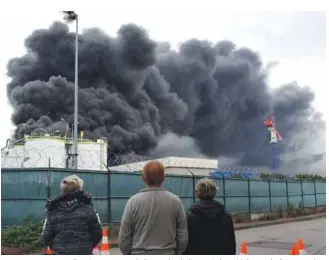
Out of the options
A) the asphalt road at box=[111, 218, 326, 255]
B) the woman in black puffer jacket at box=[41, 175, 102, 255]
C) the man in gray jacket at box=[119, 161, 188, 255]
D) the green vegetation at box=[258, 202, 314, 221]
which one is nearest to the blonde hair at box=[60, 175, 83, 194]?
the woman in black puffer jacket at box=[41, 175, 102, 255]

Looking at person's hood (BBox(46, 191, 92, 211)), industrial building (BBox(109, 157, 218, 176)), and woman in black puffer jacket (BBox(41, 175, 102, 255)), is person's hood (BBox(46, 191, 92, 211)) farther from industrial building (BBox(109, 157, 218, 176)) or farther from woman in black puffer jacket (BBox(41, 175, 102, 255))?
industrial building (BBox(109, 157, 218, 176))

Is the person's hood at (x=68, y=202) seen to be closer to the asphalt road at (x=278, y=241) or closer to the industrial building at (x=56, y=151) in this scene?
the asphalt road at (x=278, y=241)

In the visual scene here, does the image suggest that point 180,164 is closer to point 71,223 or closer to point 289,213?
point 289,213


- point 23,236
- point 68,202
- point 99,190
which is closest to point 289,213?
point 99,190

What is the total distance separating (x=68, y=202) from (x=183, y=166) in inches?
1634

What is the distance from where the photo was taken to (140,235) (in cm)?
354

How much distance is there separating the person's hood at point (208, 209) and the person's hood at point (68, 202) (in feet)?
3.47

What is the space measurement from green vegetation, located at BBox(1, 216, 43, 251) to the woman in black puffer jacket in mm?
6371

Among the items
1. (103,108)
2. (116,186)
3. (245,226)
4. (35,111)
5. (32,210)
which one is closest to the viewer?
(32,210)

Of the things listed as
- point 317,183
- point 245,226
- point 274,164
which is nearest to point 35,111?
point 274,164

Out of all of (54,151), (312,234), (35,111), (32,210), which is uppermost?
(35,111)

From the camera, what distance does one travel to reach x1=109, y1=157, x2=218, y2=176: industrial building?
42938mm

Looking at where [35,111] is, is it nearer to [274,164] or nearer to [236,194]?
[274,164]

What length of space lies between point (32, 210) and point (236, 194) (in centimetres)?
949
